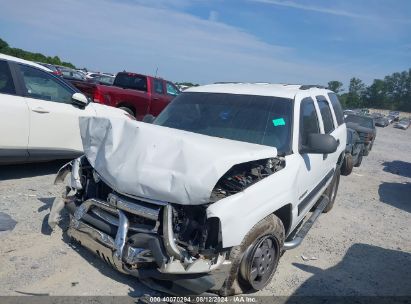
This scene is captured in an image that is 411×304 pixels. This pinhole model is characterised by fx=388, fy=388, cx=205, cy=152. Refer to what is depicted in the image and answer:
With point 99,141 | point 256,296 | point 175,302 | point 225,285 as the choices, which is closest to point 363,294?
point 256,296

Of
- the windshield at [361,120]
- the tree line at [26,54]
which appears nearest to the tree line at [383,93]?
the tree line at [26,54]

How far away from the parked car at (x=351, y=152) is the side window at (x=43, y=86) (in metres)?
6.82

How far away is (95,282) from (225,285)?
1.22 m

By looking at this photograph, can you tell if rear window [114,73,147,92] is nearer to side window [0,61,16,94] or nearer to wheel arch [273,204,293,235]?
side window [0,61,16,94]

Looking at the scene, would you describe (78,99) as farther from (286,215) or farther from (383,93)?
(383,93)

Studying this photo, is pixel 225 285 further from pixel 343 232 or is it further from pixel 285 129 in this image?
pixel 343 232

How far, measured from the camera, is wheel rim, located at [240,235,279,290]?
3.28 m

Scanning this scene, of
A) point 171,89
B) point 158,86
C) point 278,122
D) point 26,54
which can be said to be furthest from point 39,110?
point 26,54

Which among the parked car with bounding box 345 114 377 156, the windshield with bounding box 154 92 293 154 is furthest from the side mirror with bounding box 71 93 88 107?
the parked car with bounding box 345 114 377 156

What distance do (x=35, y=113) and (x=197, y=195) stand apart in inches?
151

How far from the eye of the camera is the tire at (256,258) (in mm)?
3186

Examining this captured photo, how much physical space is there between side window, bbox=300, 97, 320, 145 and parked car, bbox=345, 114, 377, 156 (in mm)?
10353

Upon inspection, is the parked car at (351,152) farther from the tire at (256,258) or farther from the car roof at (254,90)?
the tire at (256,258)

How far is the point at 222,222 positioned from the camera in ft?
9.59
